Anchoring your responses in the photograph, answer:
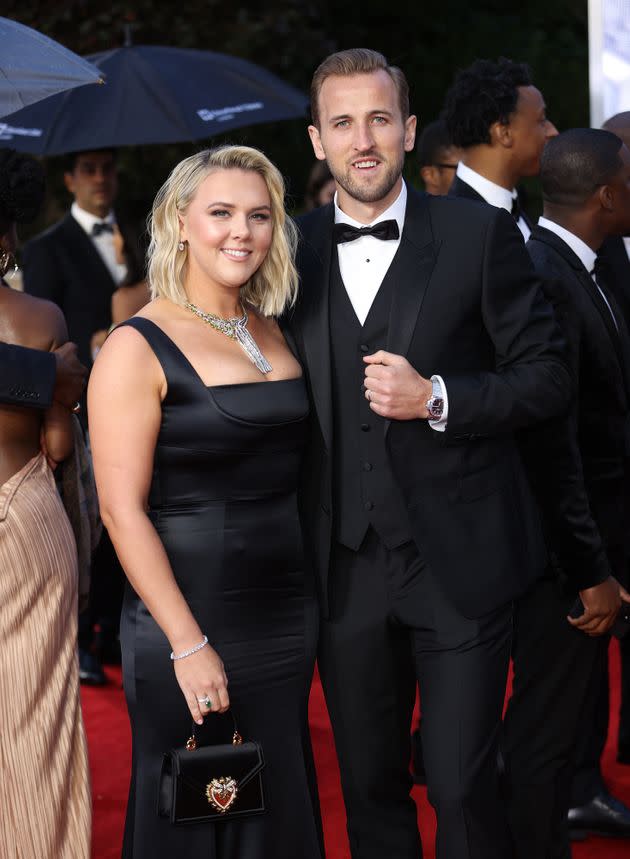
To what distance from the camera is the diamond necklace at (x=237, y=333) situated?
124 inches

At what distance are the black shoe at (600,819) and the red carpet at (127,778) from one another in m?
0.03

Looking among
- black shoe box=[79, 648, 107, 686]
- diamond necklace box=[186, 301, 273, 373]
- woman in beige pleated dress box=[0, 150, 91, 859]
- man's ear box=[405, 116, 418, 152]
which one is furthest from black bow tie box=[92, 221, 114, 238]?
diamond necklace box=[186, 301, 273, 373]

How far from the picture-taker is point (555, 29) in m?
14.5

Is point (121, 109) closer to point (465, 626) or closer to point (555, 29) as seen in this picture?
point (465, 626)

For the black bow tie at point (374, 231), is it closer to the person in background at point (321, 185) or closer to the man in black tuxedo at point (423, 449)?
the man in black tuxedo at point (423, 449)

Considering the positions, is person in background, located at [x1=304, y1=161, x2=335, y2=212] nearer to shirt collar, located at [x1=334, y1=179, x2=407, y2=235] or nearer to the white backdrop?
the white backdrop

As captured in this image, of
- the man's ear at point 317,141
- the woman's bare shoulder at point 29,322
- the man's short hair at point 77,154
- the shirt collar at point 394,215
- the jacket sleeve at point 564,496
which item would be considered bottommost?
the jacket sleeve at point 564,496

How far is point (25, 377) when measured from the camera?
11.3 feet

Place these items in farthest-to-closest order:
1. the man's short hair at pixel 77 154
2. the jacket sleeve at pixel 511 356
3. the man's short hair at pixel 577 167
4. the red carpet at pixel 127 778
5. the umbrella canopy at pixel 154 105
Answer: the man's short hair at pixel 77 154 < the umbrella canopy at pixel 154 105 < the red carpet at pixel 127 778 < the man's short hair at pixel 577 167 < the jacket sleeve at pixel 511 356

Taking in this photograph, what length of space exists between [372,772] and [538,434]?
3.13 ft

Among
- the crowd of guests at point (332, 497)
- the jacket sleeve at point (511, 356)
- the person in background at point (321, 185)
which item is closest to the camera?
the crowd of guests at point (332, 497)

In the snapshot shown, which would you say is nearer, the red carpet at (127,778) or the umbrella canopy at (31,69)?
the umbrella canopy at (31,69)

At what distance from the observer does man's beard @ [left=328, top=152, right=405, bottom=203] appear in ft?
10.8

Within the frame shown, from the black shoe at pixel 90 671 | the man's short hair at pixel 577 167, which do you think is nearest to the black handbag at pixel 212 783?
the man's short hair at pixel 577 167
